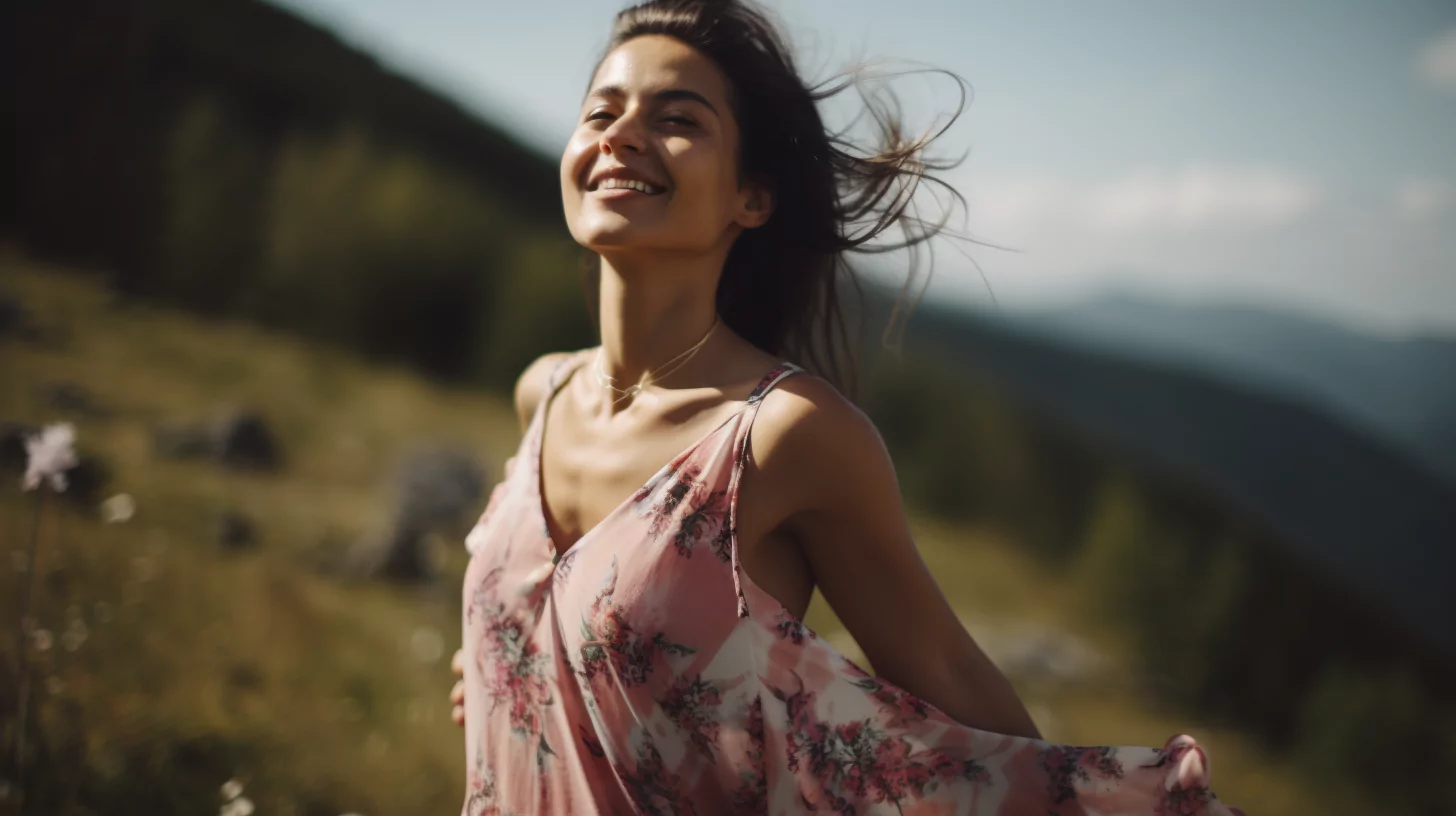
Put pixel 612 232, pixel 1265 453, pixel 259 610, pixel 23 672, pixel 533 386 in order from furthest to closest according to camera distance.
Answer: pixel 1265 453 → pixel 259 610 → pixel 533 386 → pixel 23 672 → pixel 612 232

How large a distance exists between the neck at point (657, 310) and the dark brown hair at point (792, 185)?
8.0 inches

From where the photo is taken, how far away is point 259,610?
177 inches

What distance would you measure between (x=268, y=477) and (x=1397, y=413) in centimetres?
788

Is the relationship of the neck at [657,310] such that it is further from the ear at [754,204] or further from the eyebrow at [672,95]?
the eyebrow at [672,95]

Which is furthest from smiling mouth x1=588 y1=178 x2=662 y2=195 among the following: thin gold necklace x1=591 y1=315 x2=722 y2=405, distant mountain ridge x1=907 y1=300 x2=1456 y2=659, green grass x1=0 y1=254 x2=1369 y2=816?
green grass x1=0 y1=254 x2=1369 y2=816

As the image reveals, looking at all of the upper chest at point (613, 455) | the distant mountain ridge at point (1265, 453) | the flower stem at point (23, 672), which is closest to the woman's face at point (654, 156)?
the upper chest at point (613, 455)

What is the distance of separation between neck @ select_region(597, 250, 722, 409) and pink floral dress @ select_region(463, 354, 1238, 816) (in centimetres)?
26

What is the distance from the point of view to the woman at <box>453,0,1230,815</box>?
141cm

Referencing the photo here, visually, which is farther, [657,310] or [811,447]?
[657,310]

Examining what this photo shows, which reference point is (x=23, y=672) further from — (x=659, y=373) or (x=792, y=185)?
(x=792, y=185)

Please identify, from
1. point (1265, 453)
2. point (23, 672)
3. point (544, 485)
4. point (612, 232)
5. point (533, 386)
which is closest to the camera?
point (612, 232)

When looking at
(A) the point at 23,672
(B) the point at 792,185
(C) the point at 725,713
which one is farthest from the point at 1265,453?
(A) the point at 23,672

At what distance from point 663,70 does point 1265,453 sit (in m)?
7.71

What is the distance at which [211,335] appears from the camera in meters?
10.5
